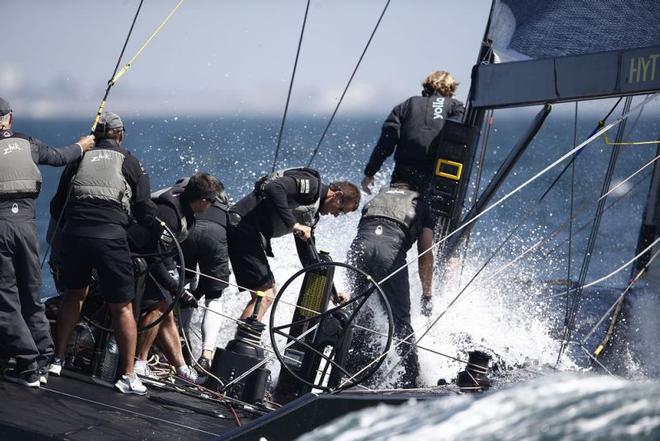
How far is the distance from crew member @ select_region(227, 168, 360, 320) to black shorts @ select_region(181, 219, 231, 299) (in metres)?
0.07

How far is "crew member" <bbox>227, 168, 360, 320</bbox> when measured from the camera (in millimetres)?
6238

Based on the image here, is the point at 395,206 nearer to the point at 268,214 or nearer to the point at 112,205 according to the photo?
the point at 268,214

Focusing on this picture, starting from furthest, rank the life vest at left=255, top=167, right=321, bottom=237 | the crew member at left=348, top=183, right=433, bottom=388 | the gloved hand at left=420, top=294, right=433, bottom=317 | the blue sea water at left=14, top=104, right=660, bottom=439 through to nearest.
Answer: the gloved hand at left=420, top=294, right=433, bottom=317, the crew member at left=348, top=183, right=433, bottom=388, the life vest at left=255, top=167, right=321, bottom=237, the blue sea water at left=14, top=104, right=660, bottom=439

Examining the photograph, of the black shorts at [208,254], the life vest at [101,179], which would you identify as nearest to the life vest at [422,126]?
the black shorts at [208,254]

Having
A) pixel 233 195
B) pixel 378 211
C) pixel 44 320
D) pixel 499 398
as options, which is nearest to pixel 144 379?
pixel 44 320

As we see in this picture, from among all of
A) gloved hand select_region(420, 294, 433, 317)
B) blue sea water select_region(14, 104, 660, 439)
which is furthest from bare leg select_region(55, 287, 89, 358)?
gloved hand select_region(420, 294, 433, 317)

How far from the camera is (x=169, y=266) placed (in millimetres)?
6043

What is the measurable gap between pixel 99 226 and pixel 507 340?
334 cm

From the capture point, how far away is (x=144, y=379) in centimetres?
591

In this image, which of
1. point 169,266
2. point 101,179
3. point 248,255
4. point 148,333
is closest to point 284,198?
point 248,255

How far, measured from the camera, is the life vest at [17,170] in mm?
5281

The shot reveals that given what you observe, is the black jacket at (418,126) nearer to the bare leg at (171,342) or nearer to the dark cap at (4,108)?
the bare leg at (171,342)

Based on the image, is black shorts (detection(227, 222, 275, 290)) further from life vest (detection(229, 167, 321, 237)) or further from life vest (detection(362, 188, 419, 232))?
life vest (detection(362, 188, 419, 232))

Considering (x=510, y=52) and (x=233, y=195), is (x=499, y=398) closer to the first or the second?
(x=510, y=52)
